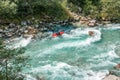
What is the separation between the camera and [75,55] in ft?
100

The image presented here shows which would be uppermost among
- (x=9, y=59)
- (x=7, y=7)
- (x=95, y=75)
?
(x=7, y=7)

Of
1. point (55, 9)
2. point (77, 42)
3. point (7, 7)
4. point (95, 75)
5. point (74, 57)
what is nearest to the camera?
point (95, 75)

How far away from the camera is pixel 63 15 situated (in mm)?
45750

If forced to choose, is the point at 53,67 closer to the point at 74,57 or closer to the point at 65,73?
the point at 65,73

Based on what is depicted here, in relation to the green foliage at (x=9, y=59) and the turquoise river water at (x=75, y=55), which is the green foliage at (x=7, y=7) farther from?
the green foliage at (x=9, y=59)

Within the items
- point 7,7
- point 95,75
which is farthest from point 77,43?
point 7,7

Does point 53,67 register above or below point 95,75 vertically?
above

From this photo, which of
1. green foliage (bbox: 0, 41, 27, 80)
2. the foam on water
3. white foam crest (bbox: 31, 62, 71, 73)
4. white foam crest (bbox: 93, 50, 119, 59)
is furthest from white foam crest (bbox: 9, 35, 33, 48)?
green foliage (bbox: 0, 41, 27, 80)

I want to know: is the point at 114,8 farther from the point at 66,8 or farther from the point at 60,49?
the point at 60,49

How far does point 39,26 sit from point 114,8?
13.2 meters

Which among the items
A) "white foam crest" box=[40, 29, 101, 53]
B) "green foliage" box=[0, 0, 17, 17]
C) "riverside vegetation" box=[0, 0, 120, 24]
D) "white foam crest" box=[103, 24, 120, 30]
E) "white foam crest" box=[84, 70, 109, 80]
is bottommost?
"white foam crest" box=[84, 70, 109, 80]

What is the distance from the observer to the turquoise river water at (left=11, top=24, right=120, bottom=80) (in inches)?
1004

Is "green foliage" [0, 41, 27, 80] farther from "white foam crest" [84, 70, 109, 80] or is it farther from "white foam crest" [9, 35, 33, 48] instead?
"white foam crest" [9, 35, 33, 48]

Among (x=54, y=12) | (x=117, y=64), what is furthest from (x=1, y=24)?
(x=117, y=64)
